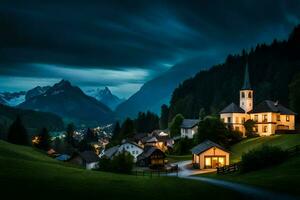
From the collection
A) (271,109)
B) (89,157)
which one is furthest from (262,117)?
(89,157)

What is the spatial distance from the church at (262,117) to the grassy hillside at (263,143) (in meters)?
9.12

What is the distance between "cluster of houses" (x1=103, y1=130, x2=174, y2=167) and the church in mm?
26308

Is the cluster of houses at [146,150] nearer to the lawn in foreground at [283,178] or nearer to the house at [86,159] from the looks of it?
the house at [86,159]

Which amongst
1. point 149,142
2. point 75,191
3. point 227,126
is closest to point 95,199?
point 75,191

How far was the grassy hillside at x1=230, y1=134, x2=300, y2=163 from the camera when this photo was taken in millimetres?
82250

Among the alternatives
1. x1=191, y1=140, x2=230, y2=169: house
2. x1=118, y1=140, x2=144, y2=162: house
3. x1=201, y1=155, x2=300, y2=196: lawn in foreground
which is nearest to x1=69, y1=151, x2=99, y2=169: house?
x1=118, y1=140, x2=144, y2=162: house

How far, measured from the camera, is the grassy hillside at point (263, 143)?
82.2 metres

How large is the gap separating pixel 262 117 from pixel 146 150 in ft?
119

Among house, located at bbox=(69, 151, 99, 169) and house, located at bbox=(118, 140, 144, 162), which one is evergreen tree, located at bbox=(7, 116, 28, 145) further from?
house, located at bbox=(118, 140, 144, 162)

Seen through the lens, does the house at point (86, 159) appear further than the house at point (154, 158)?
Yes

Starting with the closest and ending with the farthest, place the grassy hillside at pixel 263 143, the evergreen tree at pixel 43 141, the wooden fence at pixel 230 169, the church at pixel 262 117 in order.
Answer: the wooden fence at pixel 230 169 < the grassy hillside at pixel 263 143 < the church at pixel 262 117 < the evergreen tree at pixel 43 141

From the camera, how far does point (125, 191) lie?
30.4m

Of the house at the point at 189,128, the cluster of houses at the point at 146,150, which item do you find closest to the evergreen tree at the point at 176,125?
the cluster of houses at the point at 146,150

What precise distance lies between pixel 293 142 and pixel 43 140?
336 ft
